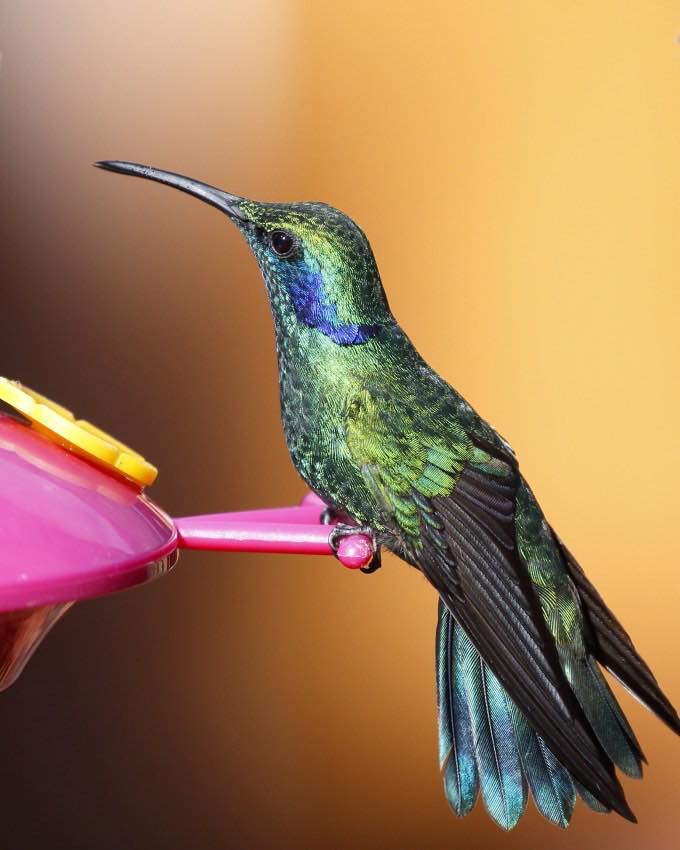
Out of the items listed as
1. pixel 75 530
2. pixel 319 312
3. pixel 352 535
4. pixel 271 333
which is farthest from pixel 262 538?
pixel 271 333

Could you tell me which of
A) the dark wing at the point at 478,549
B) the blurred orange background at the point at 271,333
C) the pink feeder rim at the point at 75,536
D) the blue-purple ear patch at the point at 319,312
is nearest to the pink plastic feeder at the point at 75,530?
the pink feeder rim at the point at 75,536

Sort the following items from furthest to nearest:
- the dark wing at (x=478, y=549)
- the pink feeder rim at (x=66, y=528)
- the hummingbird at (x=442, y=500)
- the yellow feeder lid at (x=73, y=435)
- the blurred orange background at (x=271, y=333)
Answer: the blurred orange background at (x=271, y=333)
the hummingbird at (x=442, y=500)
the dark wing at (x=478, y=549)
the yellow feeder lid at (x=73, y=435)
the pink feeder rim at (x=66, y=528)

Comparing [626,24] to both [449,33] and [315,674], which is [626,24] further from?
[315,674]

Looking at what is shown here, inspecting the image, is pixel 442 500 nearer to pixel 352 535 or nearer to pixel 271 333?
pixel 352 535

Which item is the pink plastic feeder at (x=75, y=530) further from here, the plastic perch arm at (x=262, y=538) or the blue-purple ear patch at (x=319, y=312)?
the blue-purple ear patch at (x=319, y=312)

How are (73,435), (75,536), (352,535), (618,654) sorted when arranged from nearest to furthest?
(75,536)
(73,435)
(352,535)
(618,654)
